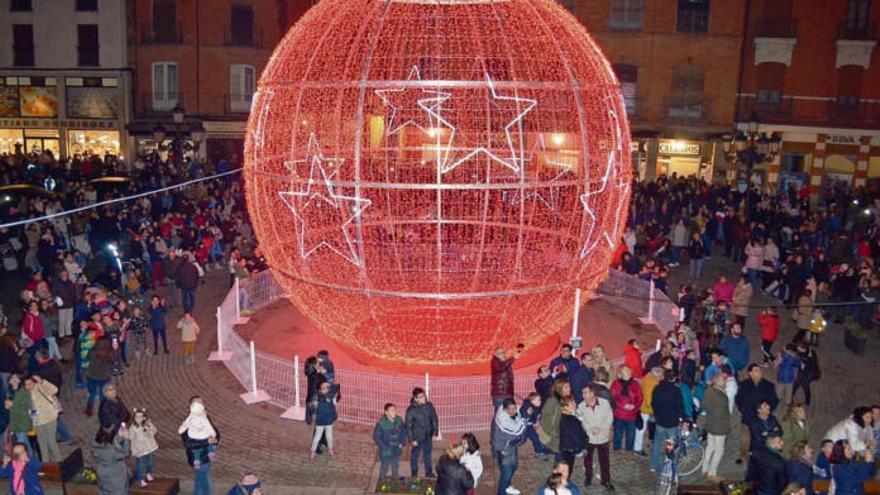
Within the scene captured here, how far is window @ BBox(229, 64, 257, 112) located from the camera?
119 ft

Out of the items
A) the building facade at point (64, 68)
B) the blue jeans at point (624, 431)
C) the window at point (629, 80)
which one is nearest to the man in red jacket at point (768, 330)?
the blue jeans at point (624, 431)

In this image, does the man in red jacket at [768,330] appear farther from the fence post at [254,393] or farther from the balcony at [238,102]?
the balcony at [238,102]

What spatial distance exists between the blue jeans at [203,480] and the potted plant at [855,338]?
12.4m

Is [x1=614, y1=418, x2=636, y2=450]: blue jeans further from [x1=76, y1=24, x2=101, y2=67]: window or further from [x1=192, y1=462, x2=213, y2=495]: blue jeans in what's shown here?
[x1=76, y1=24, x2=101, y2=67]: window

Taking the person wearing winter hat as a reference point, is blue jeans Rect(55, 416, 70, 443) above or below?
below

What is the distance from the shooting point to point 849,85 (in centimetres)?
3281

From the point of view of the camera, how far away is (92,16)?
116ft

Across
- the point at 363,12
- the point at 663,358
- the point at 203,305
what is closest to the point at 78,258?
the point at 203,305

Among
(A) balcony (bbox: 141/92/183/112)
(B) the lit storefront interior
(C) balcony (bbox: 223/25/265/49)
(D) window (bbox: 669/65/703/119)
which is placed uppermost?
(C) balcony (bbox: 223/25/265/49)

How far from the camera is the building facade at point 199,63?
35.5m

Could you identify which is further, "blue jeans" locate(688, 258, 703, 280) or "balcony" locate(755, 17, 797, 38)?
"balcony" locate(755, 17, 797, 38)

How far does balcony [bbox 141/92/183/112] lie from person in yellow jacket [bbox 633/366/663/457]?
29400 millimetres

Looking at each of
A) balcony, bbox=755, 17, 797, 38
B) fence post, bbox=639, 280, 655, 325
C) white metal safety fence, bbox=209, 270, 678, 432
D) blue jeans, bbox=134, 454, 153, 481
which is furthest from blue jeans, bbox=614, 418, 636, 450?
balcony, bbox=755, 17, 797, 38

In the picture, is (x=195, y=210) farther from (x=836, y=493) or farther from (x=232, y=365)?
(x=836, y=493)
